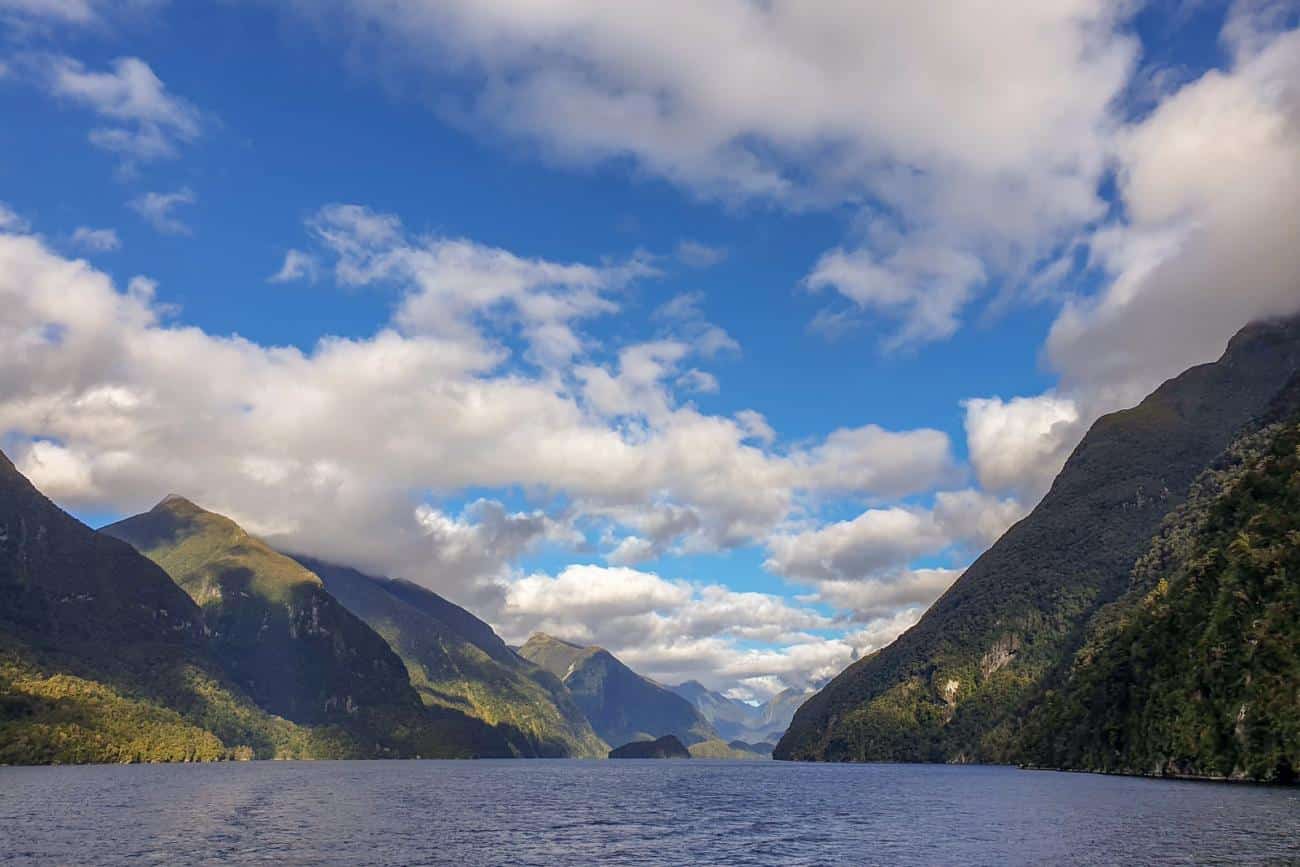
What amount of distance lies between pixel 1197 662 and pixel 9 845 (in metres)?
205

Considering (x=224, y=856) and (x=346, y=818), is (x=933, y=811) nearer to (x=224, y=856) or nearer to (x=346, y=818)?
(x=346, y=818)

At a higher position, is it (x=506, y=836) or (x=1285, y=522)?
(x=1285, y=522)

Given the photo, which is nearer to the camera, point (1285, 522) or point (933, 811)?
point (933, 811)

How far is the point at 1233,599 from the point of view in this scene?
18925cm

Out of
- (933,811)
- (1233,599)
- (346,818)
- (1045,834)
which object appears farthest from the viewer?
(1233,599)

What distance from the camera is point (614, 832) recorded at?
123812mm

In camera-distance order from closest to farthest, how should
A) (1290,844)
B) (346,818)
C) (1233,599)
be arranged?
1. (1290,844)
2. (346,818)
3. (1233,599)

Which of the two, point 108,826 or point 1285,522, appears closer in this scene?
point 108,826

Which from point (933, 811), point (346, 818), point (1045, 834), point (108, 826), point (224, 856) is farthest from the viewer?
point (933, 811)

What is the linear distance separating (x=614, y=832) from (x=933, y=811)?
193 ft

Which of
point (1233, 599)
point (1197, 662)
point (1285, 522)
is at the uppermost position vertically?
point (1285, 522)

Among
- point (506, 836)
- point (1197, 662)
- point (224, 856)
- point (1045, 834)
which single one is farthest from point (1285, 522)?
point (224, 856)

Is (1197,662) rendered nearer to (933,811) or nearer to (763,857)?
(933,811)

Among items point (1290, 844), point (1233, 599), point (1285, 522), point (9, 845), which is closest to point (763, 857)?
point (1290, 844)
